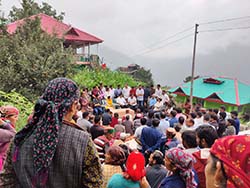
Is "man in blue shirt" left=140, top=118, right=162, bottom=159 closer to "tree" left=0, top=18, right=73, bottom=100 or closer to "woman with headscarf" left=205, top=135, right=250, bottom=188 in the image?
"woman with headscarf" left=205, top=135, right=250, bottom=188

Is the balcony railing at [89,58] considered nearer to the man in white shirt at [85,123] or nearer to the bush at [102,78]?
the bush at [102,78]

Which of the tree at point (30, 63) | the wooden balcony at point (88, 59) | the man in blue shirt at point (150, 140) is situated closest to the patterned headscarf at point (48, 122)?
the man in blue shirt at point (150, 140)

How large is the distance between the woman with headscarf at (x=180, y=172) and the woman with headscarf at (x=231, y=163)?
1363 millimetres

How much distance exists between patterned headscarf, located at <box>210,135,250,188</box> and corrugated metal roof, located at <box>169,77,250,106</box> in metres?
23.2

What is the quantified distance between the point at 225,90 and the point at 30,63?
1962cm

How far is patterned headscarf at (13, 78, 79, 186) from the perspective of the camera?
161cm

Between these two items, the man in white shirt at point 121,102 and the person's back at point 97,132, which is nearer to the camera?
the person's back at point 97,132

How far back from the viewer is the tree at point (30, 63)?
29.1 ft

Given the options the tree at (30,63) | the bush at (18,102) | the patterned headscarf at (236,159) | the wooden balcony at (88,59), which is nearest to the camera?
the patterned headscarf at (236,159)

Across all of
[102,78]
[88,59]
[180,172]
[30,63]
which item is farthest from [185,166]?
[88,59]

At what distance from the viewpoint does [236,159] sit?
123 cm

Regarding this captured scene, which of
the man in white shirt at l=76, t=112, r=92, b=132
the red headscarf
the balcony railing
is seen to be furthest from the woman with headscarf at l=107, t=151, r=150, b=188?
the balcony railing

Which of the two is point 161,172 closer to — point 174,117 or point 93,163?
point 93,163

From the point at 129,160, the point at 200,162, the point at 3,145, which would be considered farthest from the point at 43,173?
the point at 200,162
